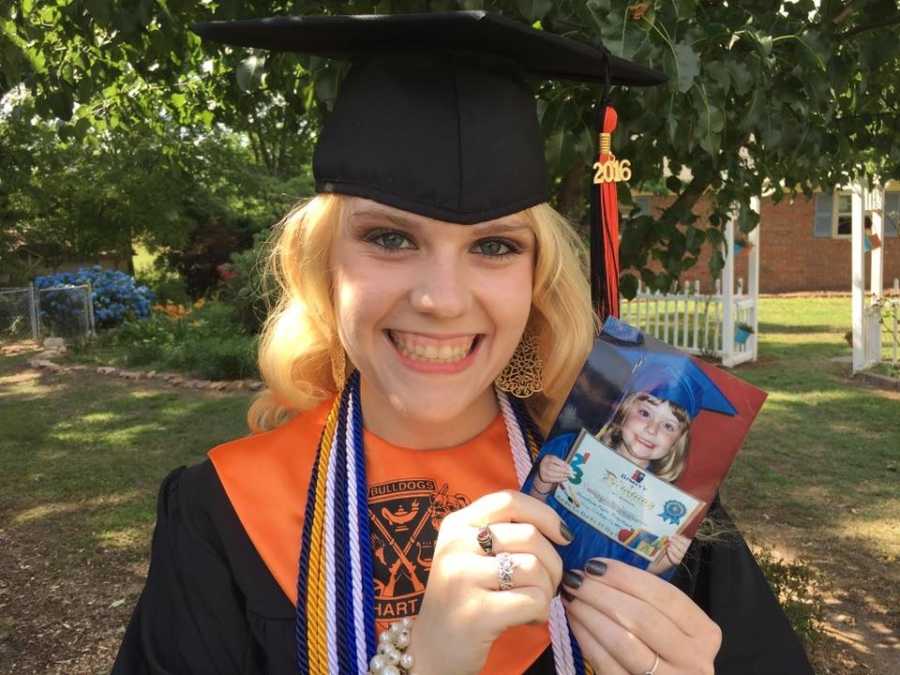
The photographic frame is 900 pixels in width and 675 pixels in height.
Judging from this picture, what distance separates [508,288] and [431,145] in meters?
0.29

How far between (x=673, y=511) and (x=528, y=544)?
0.22 metres

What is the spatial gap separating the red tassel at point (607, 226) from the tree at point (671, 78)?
23 centimetres

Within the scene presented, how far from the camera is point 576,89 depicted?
231 centimetres

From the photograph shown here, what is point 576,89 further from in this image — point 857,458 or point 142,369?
point 142,369

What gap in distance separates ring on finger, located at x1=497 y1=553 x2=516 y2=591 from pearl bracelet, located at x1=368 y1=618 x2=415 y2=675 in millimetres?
237

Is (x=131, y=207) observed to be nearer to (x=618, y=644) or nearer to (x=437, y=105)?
(x=437, y=105)

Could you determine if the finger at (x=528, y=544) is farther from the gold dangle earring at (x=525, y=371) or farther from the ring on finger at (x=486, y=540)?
the gold dangle earring at (x=525, y=371)

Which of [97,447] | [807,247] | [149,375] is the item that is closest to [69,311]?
[149,375]

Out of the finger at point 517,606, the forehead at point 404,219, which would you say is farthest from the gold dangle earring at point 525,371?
the finger at point 517,606

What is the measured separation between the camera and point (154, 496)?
652cm

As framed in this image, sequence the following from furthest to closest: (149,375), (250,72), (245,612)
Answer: (149,375)
(250,72)
(245,612)

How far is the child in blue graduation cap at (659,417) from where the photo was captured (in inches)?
46.6

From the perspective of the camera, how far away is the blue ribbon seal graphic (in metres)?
1.19

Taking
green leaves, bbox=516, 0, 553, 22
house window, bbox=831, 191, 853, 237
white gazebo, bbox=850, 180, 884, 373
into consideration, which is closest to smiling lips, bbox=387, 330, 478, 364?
green leaves, bbox=516, 0, 553, 22
